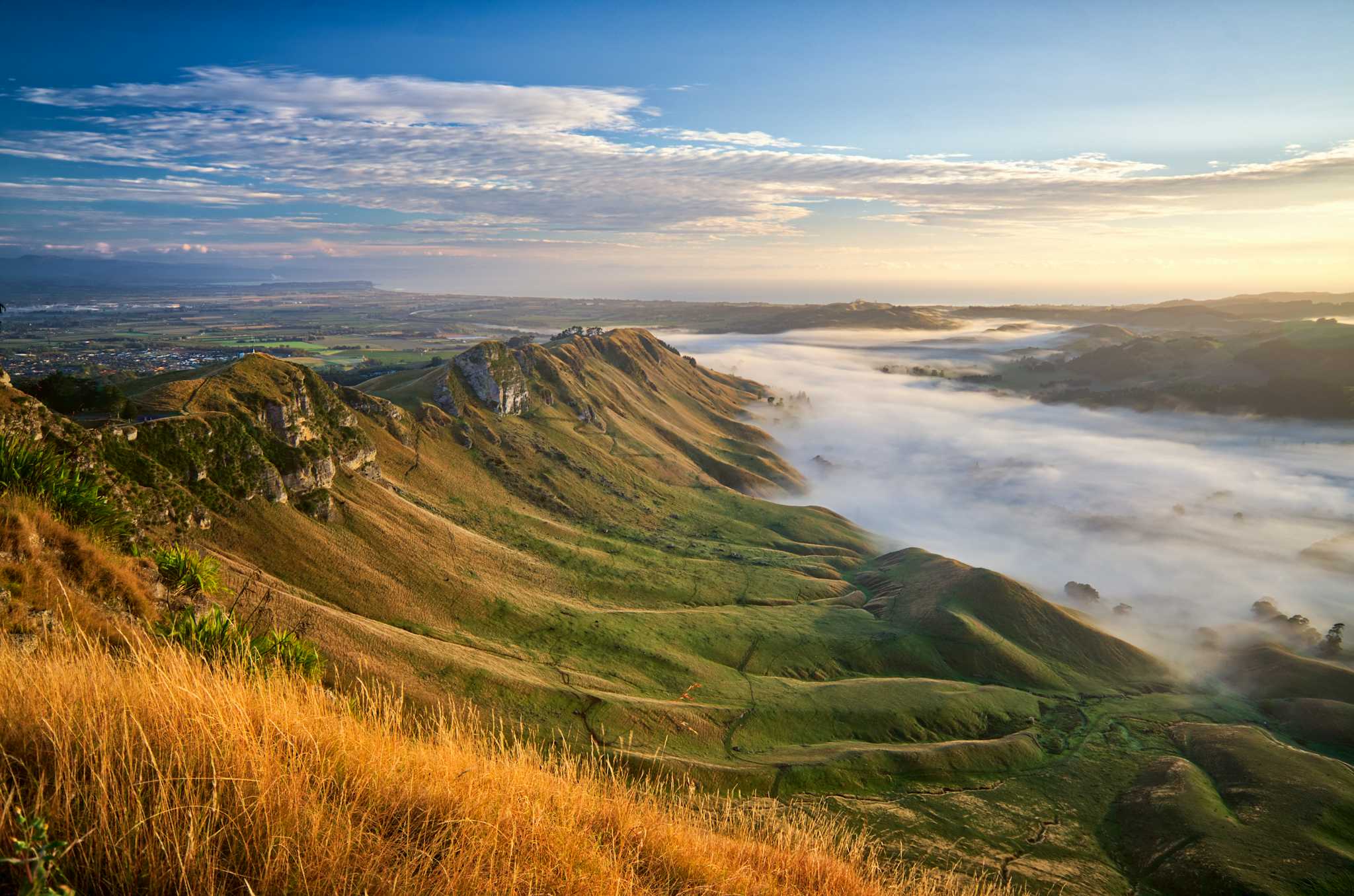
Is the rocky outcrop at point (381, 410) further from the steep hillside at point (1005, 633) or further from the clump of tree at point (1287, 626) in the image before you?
the clump of tree at point (1287, 626)

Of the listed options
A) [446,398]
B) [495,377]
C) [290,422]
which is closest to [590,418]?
[495,377]

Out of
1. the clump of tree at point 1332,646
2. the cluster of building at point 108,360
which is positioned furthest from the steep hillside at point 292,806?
the clump of tree at point 1332,646

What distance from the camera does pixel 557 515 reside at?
118 m

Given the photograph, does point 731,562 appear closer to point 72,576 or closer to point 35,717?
point 72,576

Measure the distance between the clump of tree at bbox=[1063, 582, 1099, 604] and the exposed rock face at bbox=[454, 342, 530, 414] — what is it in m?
146

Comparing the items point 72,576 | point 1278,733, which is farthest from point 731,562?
point 72,576

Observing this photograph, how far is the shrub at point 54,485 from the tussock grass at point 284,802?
10037 mm

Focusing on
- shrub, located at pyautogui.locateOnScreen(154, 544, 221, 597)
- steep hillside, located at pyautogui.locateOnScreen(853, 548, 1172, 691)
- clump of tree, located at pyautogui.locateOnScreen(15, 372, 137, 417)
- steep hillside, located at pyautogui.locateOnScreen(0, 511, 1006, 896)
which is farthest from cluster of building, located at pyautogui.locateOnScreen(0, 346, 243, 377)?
steep hillside, located at pyautogui.locateOnScreen(853, 548, 1172, 691)

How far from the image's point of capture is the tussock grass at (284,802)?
5.18 meters

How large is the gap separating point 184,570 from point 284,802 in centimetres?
1839

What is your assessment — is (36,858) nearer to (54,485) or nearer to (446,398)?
(54,485)

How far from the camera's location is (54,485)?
1684cm

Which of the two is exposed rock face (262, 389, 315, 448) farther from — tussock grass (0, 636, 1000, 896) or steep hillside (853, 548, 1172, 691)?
steep hillside (853, 548, 1172, 691)

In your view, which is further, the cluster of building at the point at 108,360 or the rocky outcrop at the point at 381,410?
the cluster of building at the point at 108,360
